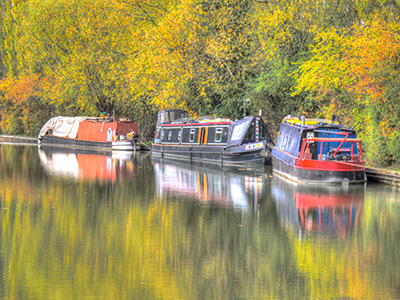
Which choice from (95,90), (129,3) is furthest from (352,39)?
(95,90)

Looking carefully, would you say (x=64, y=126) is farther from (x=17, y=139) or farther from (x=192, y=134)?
(x=192, y=134)

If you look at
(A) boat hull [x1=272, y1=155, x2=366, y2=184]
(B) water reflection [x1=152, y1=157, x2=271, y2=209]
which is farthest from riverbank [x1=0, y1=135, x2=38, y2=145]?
(A) boat hull [x1=272, y1=155, x2=366, y2=184]

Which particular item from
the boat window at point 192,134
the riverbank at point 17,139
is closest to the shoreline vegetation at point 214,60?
the riverbank at point 17,139

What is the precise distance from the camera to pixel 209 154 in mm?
28516

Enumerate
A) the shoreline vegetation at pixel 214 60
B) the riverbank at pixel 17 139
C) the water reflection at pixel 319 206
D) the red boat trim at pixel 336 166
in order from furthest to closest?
the riverbank at pixel 17 139
the shoreline vegetation at pixel 214 60
the red boat trim at pixel 336 166
the water reflection at pixel 319 206

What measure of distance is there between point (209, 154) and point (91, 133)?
14328mm

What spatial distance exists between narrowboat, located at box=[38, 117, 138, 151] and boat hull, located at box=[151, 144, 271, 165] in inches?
157

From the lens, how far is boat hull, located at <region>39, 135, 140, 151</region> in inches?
1439

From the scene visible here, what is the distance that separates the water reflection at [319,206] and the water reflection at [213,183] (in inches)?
29.2

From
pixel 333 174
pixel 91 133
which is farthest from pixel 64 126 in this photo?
pixel 333 174

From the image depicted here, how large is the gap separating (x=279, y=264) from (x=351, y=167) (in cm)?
954

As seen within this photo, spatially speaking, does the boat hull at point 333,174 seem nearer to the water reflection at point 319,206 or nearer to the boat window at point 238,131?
the water reflection at point 319,206

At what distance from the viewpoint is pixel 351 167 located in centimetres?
1788

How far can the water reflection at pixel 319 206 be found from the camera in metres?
12.3
